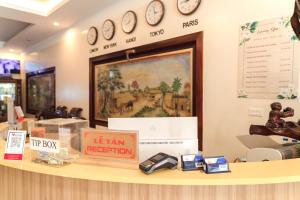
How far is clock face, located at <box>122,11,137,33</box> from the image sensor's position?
330 centimetres

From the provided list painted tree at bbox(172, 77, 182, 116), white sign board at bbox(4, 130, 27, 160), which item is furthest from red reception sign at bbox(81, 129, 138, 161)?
painted tree at bbox(172, 77, 182, 116)

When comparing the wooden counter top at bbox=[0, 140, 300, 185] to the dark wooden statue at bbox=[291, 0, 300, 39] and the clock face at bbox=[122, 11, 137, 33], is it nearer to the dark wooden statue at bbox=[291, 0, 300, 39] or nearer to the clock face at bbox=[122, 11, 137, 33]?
the dark wooden statue at bbox=[291, 0, 300, 39]

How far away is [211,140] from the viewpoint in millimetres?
2484

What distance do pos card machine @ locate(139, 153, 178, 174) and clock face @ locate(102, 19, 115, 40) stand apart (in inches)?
118

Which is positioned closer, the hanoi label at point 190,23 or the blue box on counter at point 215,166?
the blue box on counter at point 215,166

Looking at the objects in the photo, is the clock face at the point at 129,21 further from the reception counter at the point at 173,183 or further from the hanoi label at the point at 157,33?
the reception counter at the point at 173,183

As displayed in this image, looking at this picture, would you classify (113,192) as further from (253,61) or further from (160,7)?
(160,7)

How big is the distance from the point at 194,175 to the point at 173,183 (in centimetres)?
10

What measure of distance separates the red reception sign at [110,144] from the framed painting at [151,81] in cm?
158

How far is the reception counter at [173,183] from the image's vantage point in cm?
95

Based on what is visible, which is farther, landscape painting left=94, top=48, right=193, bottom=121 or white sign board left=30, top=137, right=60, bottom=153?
landscape painting left=94, top=48, right=193, bottom=121

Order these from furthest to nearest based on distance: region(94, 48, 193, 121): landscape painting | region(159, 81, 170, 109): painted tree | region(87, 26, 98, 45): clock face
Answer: region(87, 26, 98, 45): clock face < region(159, 81, 170, 109): painted tree < region(94, 48, 193, 121): landscape painting

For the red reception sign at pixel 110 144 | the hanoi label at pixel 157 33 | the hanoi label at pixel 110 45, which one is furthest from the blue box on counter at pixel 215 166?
the hanoi label at pixel 110 45

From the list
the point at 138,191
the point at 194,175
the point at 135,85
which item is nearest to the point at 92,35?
the point at 135,85
